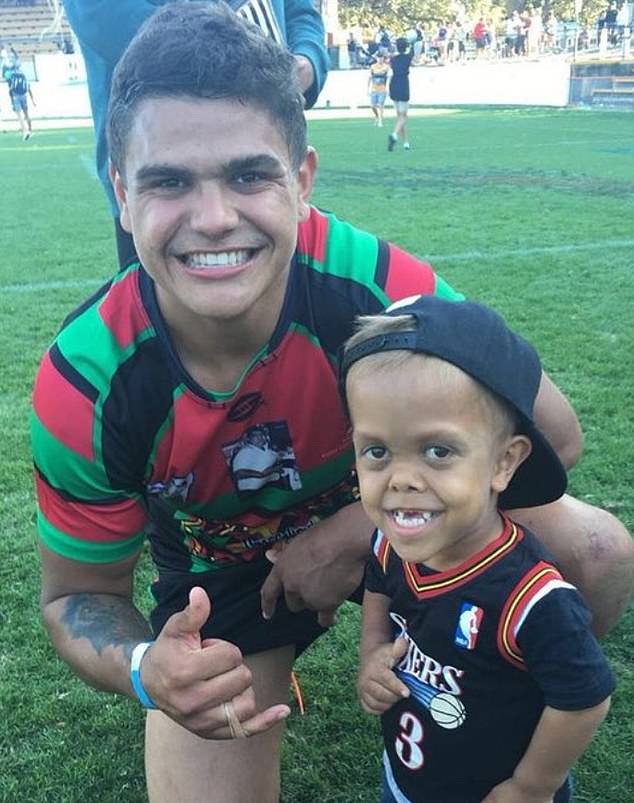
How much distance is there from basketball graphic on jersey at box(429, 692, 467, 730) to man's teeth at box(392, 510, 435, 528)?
0.41 m

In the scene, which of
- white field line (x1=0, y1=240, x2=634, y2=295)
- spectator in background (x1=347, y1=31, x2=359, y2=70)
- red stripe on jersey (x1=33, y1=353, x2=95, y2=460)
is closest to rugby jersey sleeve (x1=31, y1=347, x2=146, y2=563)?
red stripe on jersey (x1=33, y1=353, x2=95, y2=460)

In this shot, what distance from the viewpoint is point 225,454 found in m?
2.38

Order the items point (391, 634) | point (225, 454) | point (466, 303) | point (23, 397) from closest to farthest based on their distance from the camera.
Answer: point (466, 303), point (391, 634), point (225, 454), point (23, 397)

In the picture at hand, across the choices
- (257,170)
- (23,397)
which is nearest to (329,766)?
(257,170)

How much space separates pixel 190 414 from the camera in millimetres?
2305

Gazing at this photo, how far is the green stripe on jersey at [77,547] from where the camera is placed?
2.37 meters

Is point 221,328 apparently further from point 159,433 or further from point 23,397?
point 23,397

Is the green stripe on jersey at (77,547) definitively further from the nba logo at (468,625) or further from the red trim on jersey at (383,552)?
the nba logo at (468,625)

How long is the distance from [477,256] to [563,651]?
7494mm

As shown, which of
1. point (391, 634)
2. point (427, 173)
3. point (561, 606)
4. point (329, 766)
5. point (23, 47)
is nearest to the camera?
point (561, 606)

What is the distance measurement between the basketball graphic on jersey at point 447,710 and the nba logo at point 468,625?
0.52 feet

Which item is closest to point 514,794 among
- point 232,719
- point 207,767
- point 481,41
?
point 232,719

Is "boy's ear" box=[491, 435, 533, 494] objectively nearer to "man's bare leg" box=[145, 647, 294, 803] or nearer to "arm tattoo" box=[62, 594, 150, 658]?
"arm tattoo" box=[62, 594, 150, 658]

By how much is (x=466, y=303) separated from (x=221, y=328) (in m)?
0.61
